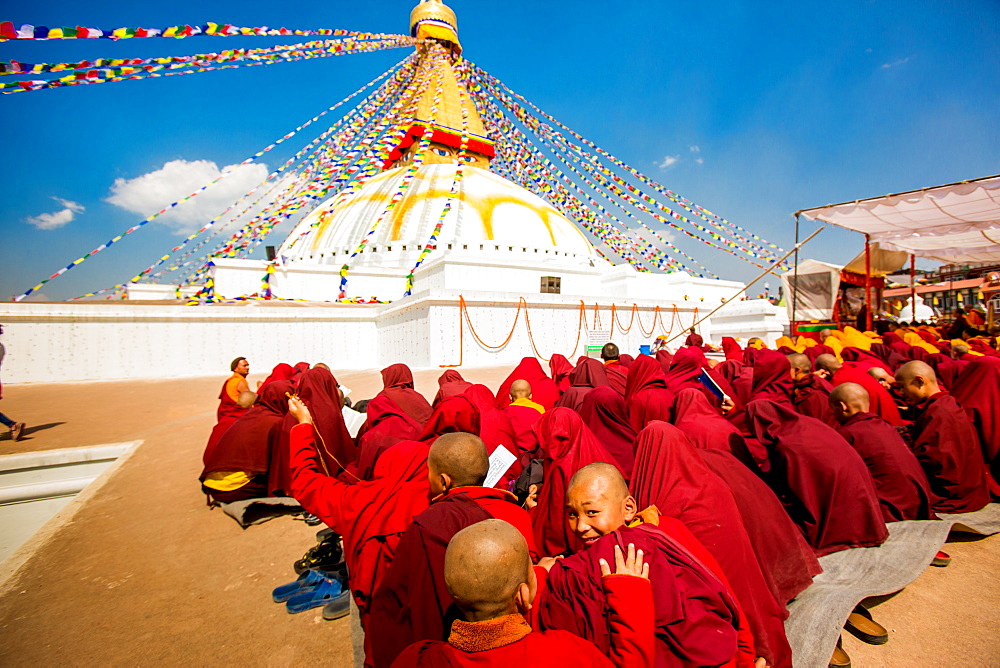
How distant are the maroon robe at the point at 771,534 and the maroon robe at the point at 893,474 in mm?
1003

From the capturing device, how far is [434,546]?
145 cm

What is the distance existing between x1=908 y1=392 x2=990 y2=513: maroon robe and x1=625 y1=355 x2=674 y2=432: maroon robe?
1467 millimetres

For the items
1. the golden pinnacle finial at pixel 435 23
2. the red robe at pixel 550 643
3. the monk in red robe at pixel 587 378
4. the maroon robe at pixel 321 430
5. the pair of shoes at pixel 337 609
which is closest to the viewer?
the red robe at pixel 550 643

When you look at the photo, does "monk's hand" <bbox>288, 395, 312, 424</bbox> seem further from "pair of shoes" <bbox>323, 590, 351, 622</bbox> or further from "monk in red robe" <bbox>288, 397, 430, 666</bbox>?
"pair of shoes" <bbox>323, 590, 351, 622</bbox>

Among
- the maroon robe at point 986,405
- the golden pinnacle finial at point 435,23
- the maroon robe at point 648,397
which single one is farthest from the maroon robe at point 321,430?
the golden pinnacle finial at point 435,23

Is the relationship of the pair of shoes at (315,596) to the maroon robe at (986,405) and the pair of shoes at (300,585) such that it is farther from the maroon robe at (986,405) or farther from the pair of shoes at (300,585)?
the maroon robe at (986,405)

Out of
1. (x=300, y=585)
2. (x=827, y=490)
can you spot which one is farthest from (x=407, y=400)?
(x=827, y=490)

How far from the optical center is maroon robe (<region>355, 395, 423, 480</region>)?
106 inches

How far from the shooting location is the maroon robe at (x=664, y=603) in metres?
1.13

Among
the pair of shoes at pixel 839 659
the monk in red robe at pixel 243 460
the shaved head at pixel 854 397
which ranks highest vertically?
the shaved head at pixel 854 397

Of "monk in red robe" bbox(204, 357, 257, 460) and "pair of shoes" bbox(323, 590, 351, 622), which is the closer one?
"pair of shoes" bbox(323, 590, 351, 622)

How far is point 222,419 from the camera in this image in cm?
411

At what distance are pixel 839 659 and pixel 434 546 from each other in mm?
1556

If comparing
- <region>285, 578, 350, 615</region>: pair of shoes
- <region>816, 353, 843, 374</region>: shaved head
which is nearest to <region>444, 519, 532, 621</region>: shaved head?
<region>285, 578, 350, 615</region>: pair of shoes
